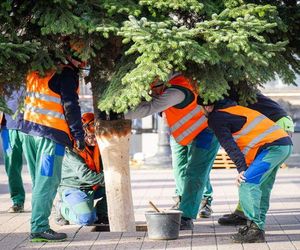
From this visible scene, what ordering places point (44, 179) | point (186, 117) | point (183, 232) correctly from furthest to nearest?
point (186, 117), point (183, 232), point (44, 179)

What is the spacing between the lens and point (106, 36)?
20.7 feet

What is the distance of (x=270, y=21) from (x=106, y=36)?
49.5 inches

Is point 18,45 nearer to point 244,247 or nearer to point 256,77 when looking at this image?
point 256,77

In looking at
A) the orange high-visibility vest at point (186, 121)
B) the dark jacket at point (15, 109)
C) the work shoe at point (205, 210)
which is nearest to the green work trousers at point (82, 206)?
the dark jacket at point (15, 109)

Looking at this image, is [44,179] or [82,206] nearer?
[44,179]

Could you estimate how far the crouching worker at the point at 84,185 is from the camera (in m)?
8.49

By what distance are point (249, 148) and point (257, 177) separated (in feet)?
1.00

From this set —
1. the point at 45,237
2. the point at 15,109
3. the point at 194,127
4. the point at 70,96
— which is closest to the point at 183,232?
the point at 194,127

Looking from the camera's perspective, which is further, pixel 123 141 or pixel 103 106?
pixel 123 141

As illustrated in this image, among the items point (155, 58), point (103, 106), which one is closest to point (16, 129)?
point (103, 106)

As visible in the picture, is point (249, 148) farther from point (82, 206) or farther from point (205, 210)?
point (205, 210)

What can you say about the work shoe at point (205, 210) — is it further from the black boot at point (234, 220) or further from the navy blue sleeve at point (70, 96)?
the navy blue sleeve at point (70, 96)

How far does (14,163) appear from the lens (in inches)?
399

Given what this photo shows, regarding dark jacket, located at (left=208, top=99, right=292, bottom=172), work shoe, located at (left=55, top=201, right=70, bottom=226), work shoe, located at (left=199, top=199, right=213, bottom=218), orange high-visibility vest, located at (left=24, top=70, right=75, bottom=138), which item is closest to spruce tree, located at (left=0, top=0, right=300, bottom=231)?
orange high-visibility vest, located at (left=24, top=70, right=75, bottom=138)
